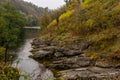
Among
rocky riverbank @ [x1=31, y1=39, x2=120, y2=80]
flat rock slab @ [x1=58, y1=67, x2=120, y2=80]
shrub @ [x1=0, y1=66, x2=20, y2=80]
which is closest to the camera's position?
shrub @ [x1=0, y1=66, x2=20, y2=80]

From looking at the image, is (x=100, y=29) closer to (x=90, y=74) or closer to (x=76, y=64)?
(x=76, y=64)

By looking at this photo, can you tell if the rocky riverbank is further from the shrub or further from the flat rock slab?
the shrub

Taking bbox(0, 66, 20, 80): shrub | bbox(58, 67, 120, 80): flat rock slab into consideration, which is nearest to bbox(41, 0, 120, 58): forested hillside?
bbox(58, 67, 120, 80): flat rock slab

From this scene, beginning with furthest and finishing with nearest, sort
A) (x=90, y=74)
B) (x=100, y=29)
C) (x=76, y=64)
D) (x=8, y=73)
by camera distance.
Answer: (x=100, y=29) → (x=76, y=64) → (x=90, y=74) → (x=8, y=73)

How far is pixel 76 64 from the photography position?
42125mm

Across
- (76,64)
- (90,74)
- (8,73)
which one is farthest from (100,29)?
(8,73)

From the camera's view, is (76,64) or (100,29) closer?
(76,64)

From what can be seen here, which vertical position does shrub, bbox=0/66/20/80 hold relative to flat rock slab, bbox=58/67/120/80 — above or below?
above

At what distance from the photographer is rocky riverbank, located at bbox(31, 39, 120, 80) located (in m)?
33.3

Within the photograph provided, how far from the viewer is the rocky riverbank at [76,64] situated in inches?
1309

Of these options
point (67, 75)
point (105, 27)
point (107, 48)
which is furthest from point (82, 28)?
point (67, 75)

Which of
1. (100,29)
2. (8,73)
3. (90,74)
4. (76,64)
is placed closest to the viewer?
(8,73)


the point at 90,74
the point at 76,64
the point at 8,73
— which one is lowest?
the point at 90,74

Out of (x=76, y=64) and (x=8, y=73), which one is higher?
(x=8, y=73)
